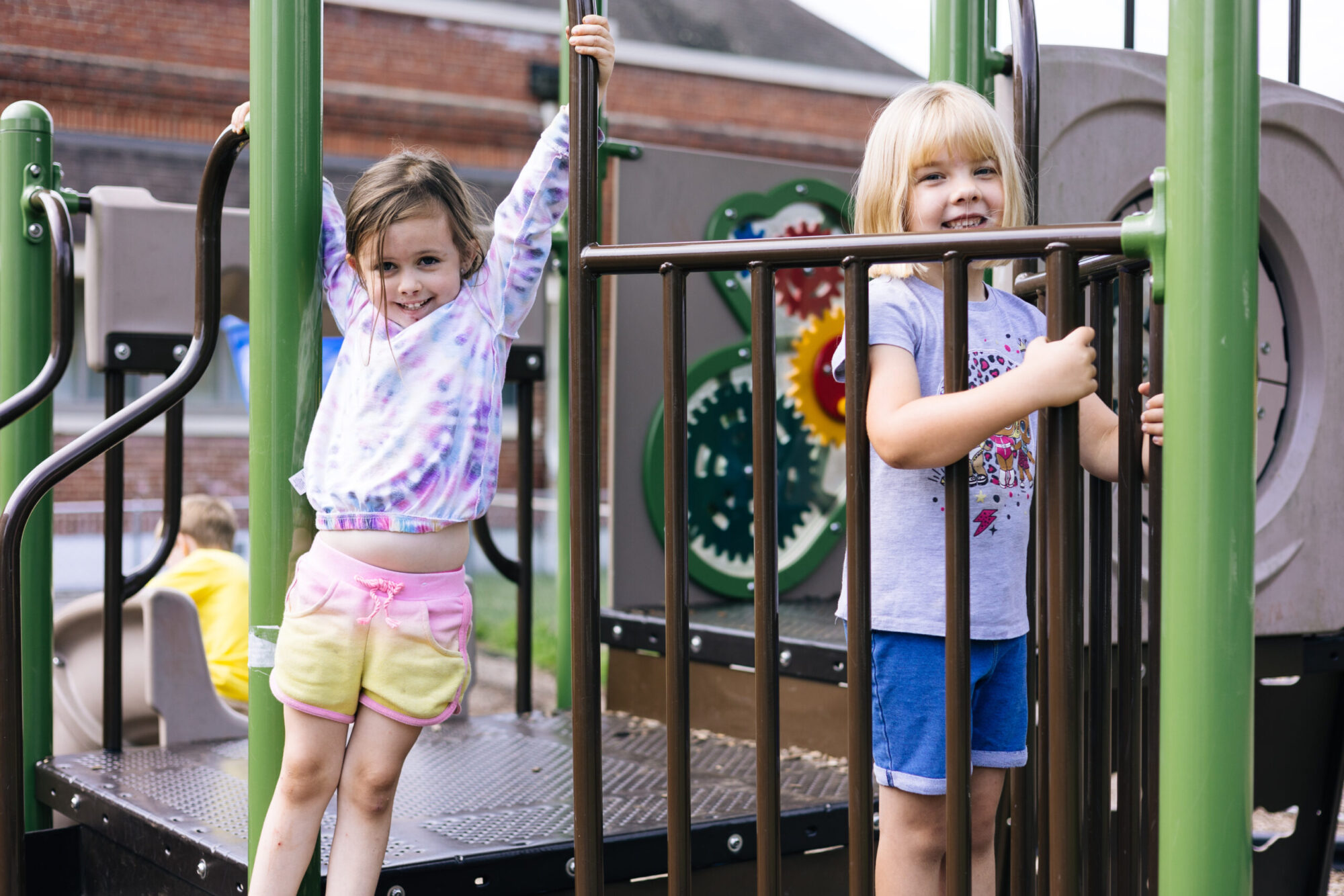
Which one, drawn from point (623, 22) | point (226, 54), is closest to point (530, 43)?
point (623, 22)

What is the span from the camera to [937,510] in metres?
1.48

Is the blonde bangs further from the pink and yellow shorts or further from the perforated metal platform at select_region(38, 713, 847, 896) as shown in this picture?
the perforated metal platform at select_region(38, 713, 847, 896)

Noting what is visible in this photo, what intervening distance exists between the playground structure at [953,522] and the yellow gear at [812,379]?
171 centimetres

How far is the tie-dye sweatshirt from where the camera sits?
5.36 ft

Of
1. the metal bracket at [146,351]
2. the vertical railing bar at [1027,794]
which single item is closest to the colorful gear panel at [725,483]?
the metal bracket at [146,351]

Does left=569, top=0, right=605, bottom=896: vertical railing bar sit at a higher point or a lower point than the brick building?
lower

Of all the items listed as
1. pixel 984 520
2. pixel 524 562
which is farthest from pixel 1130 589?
pixel 524 562

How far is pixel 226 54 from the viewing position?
11375 mm

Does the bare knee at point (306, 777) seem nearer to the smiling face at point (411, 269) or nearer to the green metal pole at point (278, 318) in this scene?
the green metal pole at point (278, 318)

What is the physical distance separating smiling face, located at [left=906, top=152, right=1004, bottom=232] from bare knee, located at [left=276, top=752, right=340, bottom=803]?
0.98 m

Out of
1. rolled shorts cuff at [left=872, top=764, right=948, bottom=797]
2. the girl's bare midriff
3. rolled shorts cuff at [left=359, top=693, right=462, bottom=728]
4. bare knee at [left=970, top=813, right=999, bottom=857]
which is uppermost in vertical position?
the girl's bare midriff

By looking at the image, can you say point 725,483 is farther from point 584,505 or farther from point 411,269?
point 584,505

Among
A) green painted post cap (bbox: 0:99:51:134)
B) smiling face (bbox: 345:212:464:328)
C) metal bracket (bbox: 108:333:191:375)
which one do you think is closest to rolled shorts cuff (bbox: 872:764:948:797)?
smiling face (bbox: 345:212:464:328)

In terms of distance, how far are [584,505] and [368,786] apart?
492mm
